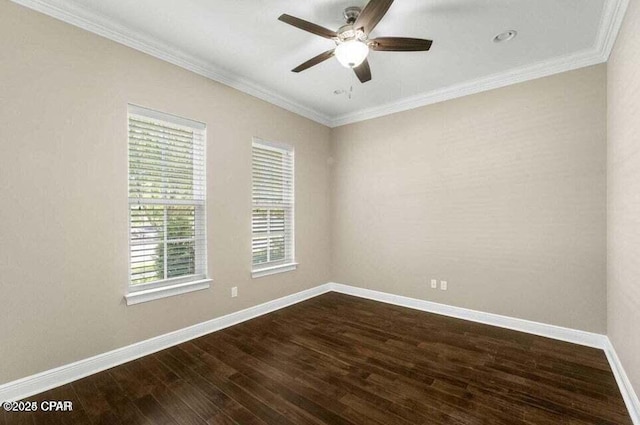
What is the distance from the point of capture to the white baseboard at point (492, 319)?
9.27 feet

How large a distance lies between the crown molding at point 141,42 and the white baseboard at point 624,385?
4357 mm

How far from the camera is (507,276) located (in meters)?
3.27

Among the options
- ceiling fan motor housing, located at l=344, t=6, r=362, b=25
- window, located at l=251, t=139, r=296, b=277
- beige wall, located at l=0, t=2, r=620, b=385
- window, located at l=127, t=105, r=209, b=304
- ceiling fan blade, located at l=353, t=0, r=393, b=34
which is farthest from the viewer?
window, located at l=251, t=139, r=296, b=277

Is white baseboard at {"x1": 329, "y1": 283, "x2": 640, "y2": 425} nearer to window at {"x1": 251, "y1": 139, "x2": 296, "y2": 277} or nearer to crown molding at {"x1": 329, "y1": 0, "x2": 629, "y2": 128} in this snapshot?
window at {"x1": 251, "y1": 139, "x2": 296, "y2": 277}

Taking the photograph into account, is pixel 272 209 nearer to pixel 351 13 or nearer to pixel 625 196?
pixel 351 13

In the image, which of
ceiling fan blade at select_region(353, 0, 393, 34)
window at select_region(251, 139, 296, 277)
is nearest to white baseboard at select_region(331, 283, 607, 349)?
window at select_region(251, 139, 296, 277)

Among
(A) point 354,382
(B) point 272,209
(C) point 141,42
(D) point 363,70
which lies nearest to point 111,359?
(A) point 354,382

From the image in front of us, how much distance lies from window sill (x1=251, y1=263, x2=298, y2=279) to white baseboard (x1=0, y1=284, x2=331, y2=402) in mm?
411

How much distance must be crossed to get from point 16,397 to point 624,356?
446 cm

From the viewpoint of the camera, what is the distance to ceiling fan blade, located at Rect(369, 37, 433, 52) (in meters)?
2.12

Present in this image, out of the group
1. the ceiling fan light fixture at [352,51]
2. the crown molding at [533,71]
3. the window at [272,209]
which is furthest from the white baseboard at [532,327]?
the ceiling fan light fixture at [352,51]

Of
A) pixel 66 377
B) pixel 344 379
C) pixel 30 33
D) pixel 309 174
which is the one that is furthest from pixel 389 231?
pixel 30 33

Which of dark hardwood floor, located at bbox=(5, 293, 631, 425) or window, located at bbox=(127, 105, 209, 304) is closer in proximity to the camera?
dark hardwood floor, located at bbox=(5, 293, 631, 425)

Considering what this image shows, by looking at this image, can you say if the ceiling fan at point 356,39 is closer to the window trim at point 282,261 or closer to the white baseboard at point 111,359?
the window trim at point 282,261
